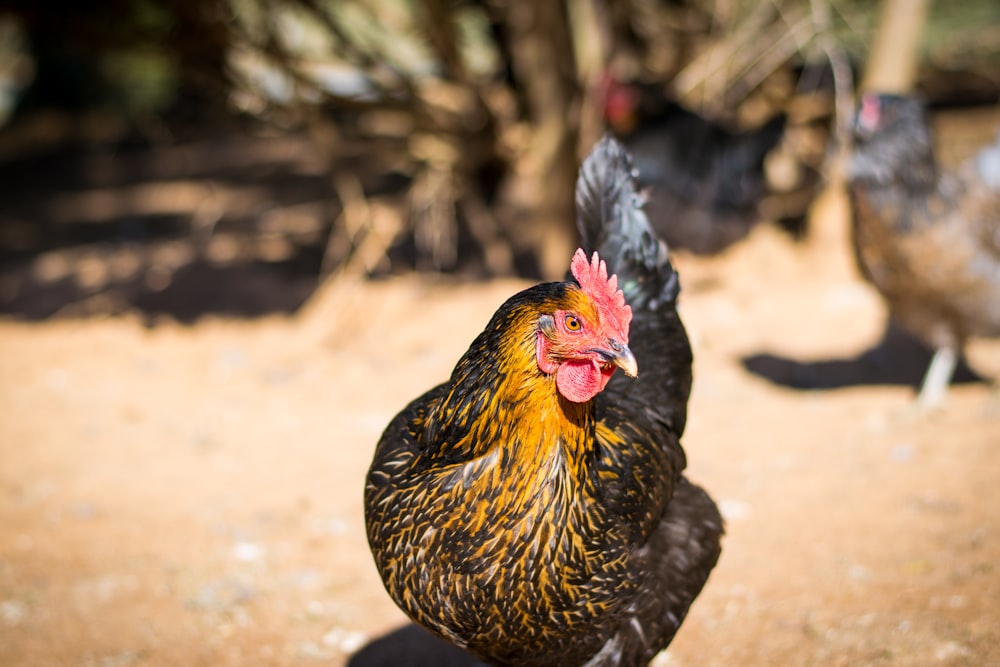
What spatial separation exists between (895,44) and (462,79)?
374cm

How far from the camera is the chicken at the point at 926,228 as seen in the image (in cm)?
536

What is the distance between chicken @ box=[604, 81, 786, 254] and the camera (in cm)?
812

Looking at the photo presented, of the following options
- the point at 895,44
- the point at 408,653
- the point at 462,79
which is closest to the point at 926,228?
the point at 895,44

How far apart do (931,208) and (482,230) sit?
14.6ft

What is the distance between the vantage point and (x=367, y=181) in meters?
12.4

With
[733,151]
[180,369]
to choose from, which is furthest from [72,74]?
[733,151]

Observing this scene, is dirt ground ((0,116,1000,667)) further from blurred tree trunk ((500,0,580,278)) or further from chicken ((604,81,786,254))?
blurred tree trunk ((500,0,580,278))

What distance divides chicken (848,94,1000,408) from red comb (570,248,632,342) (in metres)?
3.92

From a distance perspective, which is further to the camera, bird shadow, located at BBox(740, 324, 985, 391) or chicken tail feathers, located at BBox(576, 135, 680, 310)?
bird shadow, located at BBox(740, 324, 985, 391)

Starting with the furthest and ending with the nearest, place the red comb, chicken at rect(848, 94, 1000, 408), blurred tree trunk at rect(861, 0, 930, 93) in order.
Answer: blurred tree trunk at rect(861, 0, 930, 93), chicken at rect(848, 94, 1000, 408), the red comb

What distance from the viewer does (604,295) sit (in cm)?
222

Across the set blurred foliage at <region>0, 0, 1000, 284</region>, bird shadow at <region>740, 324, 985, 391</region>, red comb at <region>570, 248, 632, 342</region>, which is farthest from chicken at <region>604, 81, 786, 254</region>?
red comb at <region>570, 248, 632, 342</region>

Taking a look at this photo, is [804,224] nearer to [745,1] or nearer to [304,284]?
[745,1]


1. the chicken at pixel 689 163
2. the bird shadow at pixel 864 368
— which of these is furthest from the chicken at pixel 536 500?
the chicken at pixel 689 163
